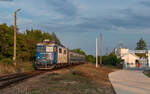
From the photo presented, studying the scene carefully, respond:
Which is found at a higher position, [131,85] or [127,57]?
[127,57]

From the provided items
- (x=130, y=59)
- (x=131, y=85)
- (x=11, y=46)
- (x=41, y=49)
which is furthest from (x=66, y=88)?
(x=130, y=59)

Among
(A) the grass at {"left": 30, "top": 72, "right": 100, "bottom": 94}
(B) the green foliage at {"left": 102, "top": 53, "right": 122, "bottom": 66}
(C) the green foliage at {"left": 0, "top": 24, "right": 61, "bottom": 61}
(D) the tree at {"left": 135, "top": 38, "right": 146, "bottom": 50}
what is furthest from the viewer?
(D) the tree at {"left": 135, "top": 38, "right": 146, "bottom": 50}

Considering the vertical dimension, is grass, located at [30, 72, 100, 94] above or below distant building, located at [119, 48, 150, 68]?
below

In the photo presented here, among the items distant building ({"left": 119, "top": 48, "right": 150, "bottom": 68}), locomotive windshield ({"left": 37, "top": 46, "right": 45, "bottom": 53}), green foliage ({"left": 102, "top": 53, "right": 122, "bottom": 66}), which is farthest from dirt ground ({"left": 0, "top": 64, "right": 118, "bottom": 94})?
distant building ({"left": 119, "top": 48, "right": 150, "bottom": 68})

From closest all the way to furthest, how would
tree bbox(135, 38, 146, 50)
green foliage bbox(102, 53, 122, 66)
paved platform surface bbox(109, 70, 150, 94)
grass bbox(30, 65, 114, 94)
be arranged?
1. grass bbox(30, 65, 114, 94)
2. paved platform surface bbox(109, 70, 150, 94)
3. green foliage bbox(102, 53, 122, 66)
4. tree bbox(135, 38, 146, 50)

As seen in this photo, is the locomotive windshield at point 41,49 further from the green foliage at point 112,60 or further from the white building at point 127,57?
the white building at point 127,57

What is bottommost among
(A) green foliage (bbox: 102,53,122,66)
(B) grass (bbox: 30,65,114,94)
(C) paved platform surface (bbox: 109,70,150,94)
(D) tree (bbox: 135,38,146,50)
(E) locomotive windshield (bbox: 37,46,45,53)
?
(C) paved platform surface (bbox: 109,70,150,94)

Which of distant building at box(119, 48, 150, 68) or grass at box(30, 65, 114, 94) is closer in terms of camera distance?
grass at box(30, 65, 114, 94)

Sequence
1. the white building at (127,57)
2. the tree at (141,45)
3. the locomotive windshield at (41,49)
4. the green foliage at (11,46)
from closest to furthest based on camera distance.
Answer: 1. the locomotive windshield at (41,49)
2. the green foliage at (11,46)
3. the white building at (127,57)
4. the tree at (141,45)

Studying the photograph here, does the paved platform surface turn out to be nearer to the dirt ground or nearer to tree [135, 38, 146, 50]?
the dirt ground

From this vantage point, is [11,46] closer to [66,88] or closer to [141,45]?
[66,88]

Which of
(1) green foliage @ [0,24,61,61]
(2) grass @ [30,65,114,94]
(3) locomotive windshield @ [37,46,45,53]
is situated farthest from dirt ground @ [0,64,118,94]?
(1) green foliage @ [0,24,61,61]

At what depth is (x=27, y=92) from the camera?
9.75 metres

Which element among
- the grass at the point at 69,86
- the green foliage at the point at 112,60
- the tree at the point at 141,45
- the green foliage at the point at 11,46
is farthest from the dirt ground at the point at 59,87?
the tree at the point at 141,45
